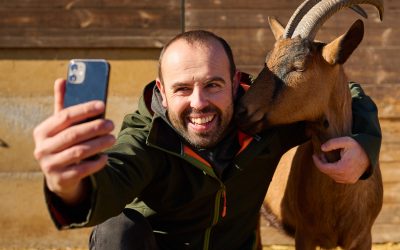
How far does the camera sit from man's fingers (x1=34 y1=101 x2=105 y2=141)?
63.4 inches

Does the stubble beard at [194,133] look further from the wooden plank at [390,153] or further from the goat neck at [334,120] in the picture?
the wooden plank at [390,153]

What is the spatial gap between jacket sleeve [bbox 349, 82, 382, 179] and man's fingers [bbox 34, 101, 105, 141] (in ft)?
6.12

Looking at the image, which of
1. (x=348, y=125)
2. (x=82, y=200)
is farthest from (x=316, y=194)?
(x=82, y=200)

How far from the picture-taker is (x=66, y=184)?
1722 millimetres

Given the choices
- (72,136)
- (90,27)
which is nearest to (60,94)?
(72,136)

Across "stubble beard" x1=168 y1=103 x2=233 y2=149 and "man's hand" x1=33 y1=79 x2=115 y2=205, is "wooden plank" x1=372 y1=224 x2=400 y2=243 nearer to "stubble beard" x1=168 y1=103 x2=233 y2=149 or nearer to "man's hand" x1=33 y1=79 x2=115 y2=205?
"stubble beard" x1=168 y1=103 x2=233 y2=149

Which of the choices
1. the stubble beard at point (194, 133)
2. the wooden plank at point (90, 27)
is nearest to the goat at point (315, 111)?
the stubble beard at point (194, 133)

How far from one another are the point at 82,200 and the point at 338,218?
91.7 inches

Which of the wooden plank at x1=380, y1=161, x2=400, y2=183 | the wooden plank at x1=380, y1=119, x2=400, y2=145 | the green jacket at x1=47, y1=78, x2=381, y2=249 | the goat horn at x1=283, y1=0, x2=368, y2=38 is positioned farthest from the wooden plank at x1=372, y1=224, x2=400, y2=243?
the goat horn at x1=283, y1=0, x2=368, y2=38

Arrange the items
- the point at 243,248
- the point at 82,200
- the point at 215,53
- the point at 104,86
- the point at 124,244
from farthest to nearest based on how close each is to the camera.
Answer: the point at 243,248 → the point at 215,53 → the point at 124,244 → the point at 82,200 → the point at 104,86

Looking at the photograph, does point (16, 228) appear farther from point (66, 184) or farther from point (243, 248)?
point (66, 184)

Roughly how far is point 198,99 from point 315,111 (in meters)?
0.92

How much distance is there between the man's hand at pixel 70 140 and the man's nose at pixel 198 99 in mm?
1125

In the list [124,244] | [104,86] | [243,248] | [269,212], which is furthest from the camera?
[269,212]
